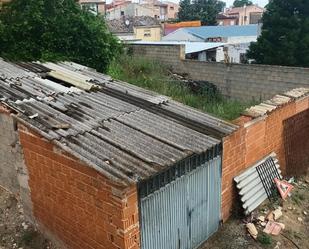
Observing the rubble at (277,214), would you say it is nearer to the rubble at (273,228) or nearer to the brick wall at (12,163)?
the rubble at (273,228)

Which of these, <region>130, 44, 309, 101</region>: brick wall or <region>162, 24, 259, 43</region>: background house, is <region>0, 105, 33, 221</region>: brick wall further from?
<region>162, 24, 259, 43</region>: background house

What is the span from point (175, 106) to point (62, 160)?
2.39 meters

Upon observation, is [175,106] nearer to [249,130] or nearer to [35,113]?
[249,130]

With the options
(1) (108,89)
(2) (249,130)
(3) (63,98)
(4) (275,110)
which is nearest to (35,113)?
(3) (63,98)

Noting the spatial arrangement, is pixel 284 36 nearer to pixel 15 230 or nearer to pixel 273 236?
pixel 273 236

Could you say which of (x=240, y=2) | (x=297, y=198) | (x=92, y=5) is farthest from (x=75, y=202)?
(x=240, y=2)

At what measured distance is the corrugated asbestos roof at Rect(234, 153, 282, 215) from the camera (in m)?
5.95

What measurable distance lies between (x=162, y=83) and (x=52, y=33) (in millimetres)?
4433

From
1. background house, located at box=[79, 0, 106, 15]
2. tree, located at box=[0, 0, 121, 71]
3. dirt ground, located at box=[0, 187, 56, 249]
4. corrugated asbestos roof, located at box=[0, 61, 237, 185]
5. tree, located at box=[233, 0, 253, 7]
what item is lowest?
dirt ground, located at box=[0, 187, 56, 249]

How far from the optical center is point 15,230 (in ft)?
17.6

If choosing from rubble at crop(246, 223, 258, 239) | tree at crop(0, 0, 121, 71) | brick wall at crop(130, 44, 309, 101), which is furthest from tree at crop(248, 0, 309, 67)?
rubble at crop(246, 223, 258, 239)

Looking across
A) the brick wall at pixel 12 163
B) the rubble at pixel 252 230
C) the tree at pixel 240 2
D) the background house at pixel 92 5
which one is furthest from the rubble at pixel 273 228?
the tree at pixel 240 2

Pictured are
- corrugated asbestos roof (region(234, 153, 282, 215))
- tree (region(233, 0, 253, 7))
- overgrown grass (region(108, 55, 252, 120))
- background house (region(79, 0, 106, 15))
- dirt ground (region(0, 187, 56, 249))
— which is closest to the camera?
dirt ground (region(0, 187, 56, 249))

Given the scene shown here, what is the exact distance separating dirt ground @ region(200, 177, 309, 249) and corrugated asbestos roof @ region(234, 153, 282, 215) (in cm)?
15
